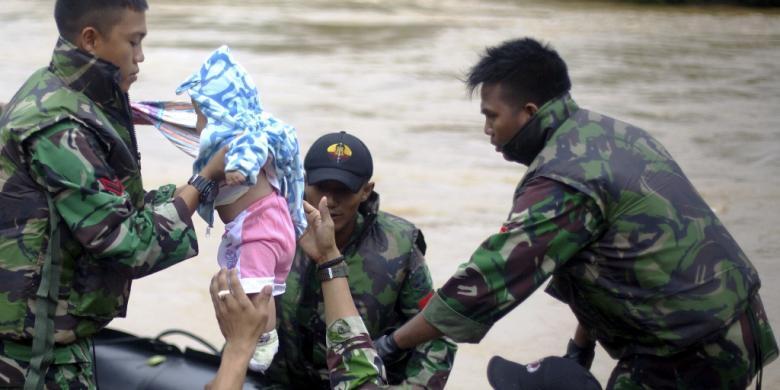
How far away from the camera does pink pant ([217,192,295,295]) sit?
3.39m

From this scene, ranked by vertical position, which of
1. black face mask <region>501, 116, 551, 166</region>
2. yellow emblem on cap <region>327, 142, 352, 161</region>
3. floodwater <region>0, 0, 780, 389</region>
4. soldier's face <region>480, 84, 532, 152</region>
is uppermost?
soldier's face <region>480, 84, 532, 152</region>

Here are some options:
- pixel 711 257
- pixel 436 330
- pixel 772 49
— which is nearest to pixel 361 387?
pixel 436 330

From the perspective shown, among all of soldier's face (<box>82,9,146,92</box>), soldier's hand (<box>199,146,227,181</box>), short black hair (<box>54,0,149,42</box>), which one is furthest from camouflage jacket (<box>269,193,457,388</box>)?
short black hair (<box>54,0,149,42</box>)

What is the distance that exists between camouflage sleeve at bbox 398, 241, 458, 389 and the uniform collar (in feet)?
2.41

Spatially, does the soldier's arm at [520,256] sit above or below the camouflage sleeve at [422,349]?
above

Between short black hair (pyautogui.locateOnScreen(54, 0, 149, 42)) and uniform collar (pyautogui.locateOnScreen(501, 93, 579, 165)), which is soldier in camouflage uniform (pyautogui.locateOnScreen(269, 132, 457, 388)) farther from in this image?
short black hair (pyautogui.locateOnScreen(54, 0, 149, 42))

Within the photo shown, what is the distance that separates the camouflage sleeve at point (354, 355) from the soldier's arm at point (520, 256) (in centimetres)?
24

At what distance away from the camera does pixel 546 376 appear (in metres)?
3.01

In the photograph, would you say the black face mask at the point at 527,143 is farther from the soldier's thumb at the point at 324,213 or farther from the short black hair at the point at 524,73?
the soldier's thumb at the point at 324,213

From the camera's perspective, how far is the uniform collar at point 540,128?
10.6 feet

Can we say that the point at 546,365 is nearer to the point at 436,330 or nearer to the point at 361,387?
the point at 436,330

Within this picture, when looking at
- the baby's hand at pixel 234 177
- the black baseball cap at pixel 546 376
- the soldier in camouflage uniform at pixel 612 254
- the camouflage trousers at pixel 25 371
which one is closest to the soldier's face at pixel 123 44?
the baby's hand at pixel 234 177

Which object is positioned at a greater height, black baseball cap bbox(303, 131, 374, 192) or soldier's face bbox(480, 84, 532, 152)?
soldier's face bbox(480, 84, 532, 152)

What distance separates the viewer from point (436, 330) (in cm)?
318
